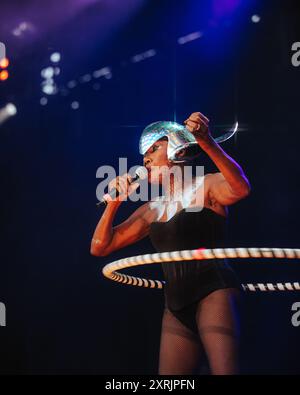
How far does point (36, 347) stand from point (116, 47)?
223 centimetres

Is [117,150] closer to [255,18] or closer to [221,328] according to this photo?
[255,18]

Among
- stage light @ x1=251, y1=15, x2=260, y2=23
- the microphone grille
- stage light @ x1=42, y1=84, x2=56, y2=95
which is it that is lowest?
the microphone grille

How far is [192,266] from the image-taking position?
10.3ft

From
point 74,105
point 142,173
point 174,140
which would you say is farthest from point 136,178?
point 74,105

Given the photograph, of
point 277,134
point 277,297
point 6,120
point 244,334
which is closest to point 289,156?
point 277,134

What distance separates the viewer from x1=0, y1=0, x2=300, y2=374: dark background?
400 centimetres

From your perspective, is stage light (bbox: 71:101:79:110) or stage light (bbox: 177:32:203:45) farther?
stage light (bbox: 71:101:79:110)

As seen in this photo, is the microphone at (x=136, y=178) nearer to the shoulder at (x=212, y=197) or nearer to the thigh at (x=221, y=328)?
the shoulder at (x=212, y=197)

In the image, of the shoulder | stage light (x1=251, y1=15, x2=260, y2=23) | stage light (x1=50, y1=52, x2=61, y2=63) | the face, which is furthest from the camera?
stage light (x1=50, y1=52, x2=61, y2=63)

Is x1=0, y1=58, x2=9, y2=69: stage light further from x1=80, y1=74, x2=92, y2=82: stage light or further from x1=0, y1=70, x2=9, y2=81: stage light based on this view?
x1=80, y1=74, x2=92, y2=82: stage light

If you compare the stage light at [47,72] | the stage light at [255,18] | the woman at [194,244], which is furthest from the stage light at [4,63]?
the stage light at [255,18]

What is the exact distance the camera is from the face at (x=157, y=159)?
3432mm

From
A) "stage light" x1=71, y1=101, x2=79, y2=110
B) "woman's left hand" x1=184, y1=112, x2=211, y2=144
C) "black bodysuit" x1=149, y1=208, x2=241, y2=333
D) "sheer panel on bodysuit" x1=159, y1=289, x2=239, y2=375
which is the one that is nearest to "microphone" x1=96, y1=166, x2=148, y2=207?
"black bodysuit" x1=149, y1=208, x2=241, y2=333

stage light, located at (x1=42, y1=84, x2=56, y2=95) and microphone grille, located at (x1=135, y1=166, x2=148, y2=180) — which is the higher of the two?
stage light, located at (x1=42, y1=84, x2=56, y2=95)
